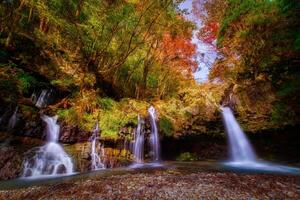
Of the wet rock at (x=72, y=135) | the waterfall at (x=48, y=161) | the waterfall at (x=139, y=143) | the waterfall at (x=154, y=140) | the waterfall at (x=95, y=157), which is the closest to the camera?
the waterfall at (x=48, y=161)

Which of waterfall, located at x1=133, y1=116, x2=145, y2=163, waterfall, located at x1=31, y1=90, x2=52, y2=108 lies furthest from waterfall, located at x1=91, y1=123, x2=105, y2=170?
waterfall, located at x1=31, y1=90, x2=52, y2=108

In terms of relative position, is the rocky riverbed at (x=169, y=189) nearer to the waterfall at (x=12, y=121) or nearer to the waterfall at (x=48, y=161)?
the waterfall at (x=48, y=161)

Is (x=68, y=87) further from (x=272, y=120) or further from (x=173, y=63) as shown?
(x=272, y=120)

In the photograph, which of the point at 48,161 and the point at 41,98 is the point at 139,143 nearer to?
the point at 48,161

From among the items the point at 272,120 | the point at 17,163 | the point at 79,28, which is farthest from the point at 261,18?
the point at 17,163

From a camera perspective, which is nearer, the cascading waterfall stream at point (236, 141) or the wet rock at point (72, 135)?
the wet rock at point (72, 135)

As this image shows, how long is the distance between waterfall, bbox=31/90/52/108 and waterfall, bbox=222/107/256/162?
7371mm

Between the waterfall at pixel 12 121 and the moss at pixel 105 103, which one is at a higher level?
the moss at pixel 105 103

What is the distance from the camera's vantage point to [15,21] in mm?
8836

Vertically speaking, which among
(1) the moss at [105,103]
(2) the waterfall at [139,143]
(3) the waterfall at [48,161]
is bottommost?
(3) the waterfall at [48,161]

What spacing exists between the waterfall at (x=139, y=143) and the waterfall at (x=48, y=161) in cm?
244

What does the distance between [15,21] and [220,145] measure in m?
9.54

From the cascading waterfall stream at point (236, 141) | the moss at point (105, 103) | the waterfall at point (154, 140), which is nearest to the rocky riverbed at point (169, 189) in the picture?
the waterfall at point (154, 140)

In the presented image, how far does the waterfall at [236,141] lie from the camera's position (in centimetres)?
971
